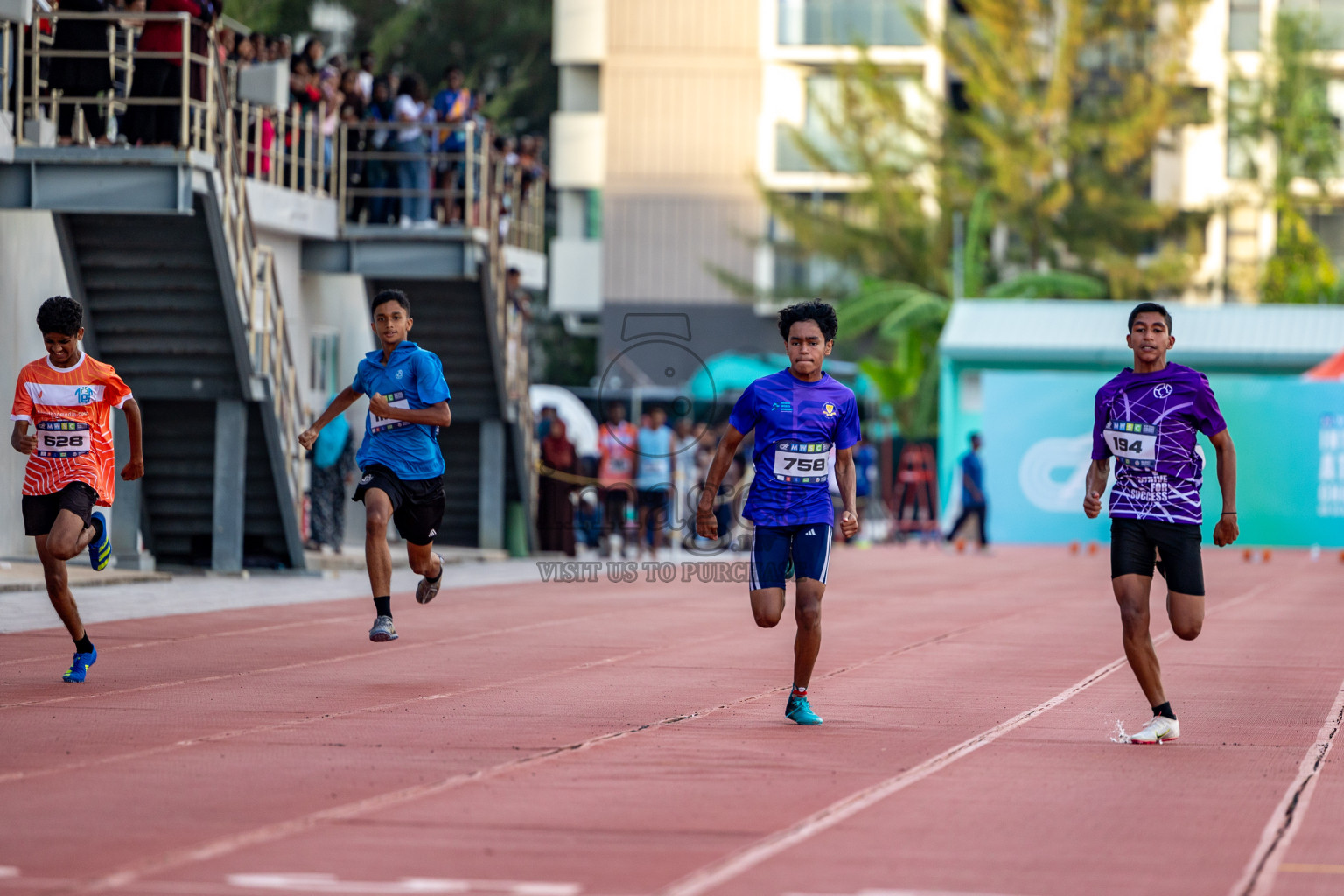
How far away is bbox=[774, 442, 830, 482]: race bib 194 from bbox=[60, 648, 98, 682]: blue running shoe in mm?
3951

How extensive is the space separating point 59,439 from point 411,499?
7.45 feet

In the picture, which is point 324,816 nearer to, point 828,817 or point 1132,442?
point 828,817

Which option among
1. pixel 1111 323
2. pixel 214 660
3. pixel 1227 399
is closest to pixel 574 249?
pixel 1111 323

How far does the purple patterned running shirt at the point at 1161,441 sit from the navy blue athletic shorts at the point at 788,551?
1.35m

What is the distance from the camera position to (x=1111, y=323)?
3762cm

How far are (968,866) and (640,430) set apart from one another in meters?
22.0

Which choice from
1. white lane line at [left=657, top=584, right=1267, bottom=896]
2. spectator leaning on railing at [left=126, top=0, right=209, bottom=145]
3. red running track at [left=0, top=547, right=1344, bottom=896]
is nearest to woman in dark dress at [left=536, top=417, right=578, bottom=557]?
spectator leaning on railing at [left=126, top=0, right=209, bottom=145]

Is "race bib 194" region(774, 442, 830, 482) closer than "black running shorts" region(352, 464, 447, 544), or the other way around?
"race bib 194" region(774, 442, 830, 482)

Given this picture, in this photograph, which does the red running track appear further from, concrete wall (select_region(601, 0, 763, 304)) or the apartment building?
concrete wall (select_region(601, 0, 763, 304))

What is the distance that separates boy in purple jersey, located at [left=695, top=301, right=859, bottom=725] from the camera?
10094 millimetres

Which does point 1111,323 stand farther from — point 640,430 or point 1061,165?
point 1061,165

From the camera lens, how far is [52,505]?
37.0ft

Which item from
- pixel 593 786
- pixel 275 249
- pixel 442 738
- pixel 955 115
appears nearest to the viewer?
pixel 593 786

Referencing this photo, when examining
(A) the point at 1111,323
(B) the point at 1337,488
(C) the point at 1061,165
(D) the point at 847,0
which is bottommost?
(B) the point at 1337,488
